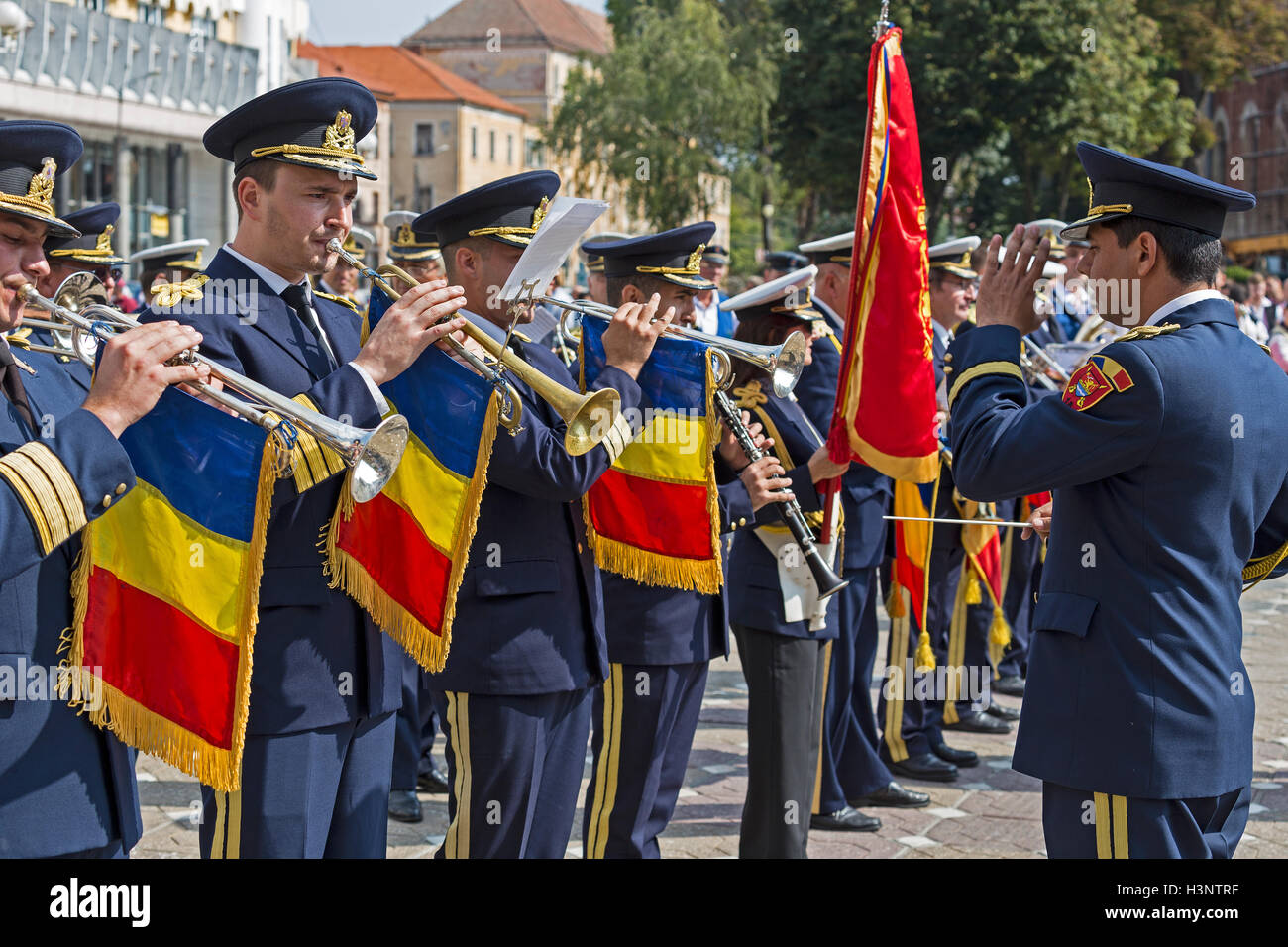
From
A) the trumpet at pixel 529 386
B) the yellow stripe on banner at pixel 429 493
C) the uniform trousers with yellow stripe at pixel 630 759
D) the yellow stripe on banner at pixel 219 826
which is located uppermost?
the trumpet at pixel 529 386

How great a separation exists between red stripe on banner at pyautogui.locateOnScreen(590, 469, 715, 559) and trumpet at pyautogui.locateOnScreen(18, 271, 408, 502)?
1526 millimetres

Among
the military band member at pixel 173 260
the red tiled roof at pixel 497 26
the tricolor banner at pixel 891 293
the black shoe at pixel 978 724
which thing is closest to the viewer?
the tricolor banner at pixel 891 293

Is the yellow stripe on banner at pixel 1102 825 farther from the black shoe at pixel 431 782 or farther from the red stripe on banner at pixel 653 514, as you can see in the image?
the black shoe at pixel 431 782

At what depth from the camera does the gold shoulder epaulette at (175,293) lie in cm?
357

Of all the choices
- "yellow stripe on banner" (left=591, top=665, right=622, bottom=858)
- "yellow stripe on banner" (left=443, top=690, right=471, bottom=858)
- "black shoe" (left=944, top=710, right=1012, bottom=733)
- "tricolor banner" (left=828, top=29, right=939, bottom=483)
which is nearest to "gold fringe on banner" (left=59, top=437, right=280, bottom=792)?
"yellow stripe on banner" (left=443, top=690, right=471, bottom=858)

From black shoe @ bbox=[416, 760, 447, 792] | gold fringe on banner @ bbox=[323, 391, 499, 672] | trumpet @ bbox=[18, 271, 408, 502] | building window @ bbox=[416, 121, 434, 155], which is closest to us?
trumpet @ bbox=[18, 271, 408, 502]

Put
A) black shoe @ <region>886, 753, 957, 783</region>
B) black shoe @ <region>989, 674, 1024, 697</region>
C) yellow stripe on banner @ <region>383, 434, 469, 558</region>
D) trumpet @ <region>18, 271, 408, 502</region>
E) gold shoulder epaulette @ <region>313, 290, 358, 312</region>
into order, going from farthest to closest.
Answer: black shoe @ <region>989, 674, 1024, 697</region> < black shoe @ <region>886, 753, 957, 783</region> < gold shoulder epaulette @ <region>313, 290, 358, 312</region> < yellow stripe on banner @ <region>383, 434, 469, 558</region> < trumpet @ <region>18, 271, 408, 502</region>

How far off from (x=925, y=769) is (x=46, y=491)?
538 cm

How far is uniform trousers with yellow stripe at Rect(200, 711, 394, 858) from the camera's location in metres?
3.56

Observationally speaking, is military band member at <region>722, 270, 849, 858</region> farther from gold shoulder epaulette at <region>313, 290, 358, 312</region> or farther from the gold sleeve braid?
the gold sleeve braid

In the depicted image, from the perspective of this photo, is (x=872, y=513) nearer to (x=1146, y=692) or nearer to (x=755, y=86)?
(x=1146, y=692)

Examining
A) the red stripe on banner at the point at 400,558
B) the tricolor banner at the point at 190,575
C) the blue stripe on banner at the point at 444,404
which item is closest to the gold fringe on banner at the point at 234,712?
the tricolor banner at the point at 190,575

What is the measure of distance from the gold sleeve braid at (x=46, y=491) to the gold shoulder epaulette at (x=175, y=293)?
818mm

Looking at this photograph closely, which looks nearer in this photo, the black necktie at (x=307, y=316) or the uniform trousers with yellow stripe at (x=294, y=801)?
the uniform trousers with yellow stripe at (x=294, y=801)
